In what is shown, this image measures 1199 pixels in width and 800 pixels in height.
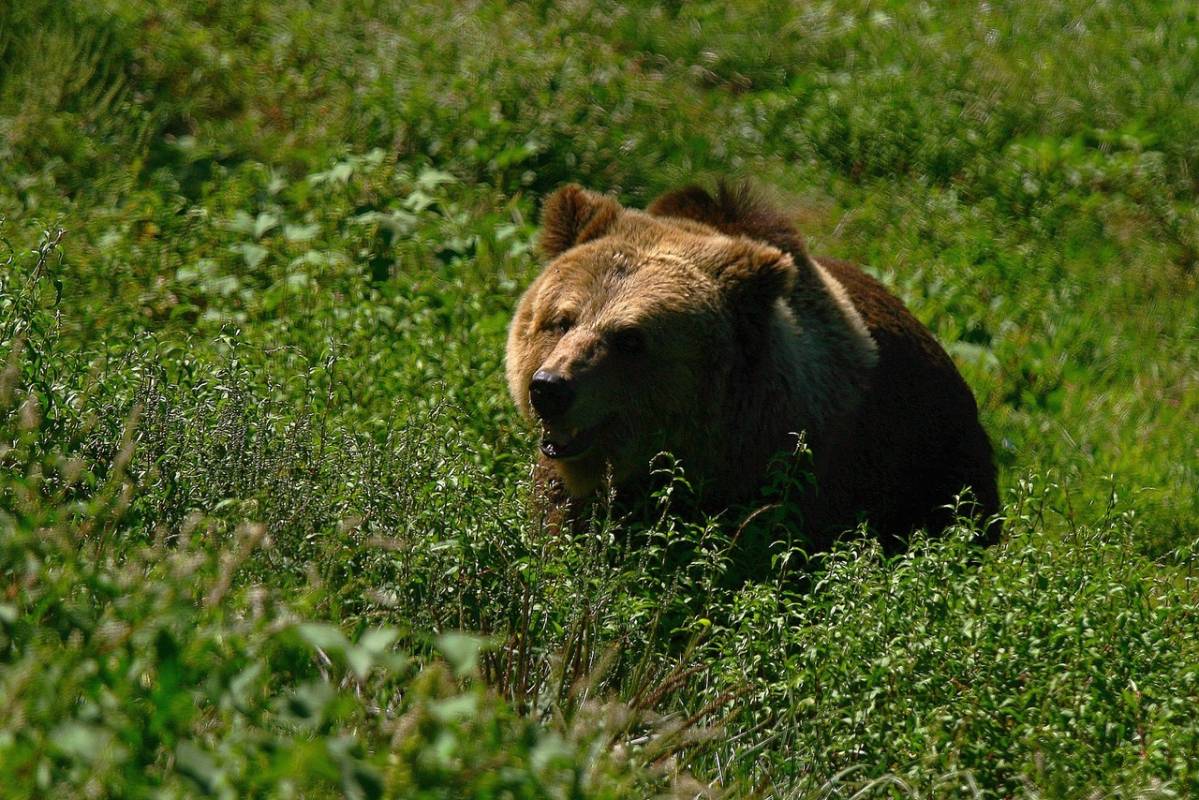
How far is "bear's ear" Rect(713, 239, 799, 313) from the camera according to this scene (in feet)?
17.4

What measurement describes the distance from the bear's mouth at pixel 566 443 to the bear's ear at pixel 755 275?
2.41 feet

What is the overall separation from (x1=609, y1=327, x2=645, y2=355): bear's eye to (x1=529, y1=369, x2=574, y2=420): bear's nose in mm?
290

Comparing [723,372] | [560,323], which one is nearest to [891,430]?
[723,372]

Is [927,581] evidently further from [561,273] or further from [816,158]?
[816,158]

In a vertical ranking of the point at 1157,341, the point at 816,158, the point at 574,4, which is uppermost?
the point at 574,4

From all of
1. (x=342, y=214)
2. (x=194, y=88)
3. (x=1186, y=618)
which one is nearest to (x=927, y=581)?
(x=1186, y=618)

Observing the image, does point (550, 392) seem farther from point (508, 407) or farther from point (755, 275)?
point (508, 407)

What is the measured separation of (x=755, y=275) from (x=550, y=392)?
3.02 feet

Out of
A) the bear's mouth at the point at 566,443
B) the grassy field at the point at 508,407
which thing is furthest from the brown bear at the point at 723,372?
the grassy field at the point at 508,407

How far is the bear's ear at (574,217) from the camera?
5688 millimetres

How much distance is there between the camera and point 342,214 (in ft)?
24.5

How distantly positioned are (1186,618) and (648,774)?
7.22ft

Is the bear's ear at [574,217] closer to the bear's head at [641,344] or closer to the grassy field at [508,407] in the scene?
the bear's head at [641,344]

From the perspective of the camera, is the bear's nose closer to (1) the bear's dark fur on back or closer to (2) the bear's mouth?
(2) the bear's mouth
